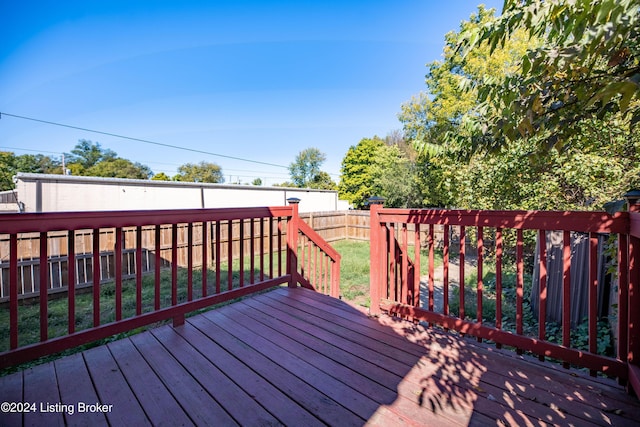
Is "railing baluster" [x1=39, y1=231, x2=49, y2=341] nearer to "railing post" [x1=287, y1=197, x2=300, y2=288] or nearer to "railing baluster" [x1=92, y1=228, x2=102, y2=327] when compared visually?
"railing baluster" [x1=92, y1=228, x2=102, y2=327]

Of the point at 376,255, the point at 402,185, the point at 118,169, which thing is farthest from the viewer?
the point at 118,169

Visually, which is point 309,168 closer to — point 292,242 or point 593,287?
point 292,242

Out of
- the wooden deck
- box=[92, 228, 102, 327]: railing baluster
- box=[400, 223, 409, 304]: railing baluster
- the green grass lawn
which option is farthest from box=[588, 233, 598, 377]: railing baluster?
box=[92, 228, 102, 327]: railing baluster

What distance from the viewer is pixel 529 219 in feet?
5.67

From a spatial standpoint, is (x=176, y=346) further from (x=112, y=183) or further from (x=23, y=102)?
(x=23, y=102)

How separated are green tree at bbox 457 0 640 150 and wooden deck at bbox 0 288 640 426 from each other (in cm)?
137

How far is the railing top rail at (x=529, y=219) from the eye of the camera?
146cm

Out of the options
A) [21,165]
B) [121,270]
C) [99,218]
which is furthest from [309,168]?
[99,218]

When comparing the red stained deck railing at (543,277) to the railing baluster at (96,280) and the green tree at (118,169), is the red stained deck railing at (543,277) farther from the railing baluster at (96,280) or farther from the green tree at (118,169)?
the green tree at (118,169)

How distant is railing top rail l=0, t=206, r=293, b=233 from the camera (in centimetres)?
153

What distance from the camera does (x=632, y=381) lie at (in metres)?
1.38

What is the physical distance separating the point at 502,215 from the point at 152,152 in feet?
113

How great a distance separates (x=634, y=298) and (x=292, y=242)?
8.72 feet

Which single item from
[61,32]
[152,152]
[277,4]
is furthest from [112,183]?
[152,152]
